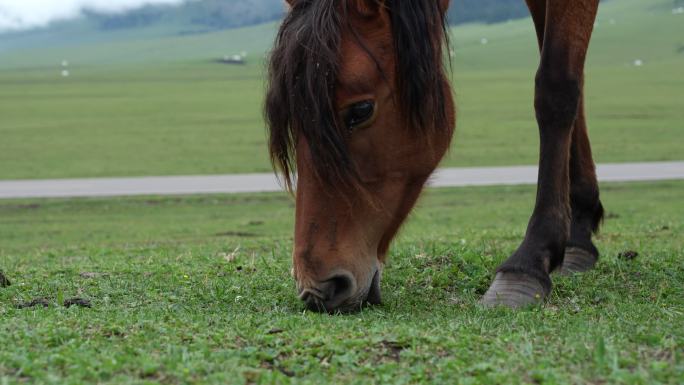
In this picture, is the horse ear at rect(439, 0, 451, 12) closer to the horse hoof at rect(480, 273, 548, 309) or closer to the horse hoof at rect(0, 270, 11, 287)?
the horse hoof at rect(480, 273, 548, 309)

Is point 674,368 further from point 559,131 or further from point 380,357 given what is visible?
point 559,131

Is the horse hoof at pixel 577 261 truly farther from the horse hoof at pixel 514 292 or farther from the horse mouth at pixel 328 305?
the horse mouth at pixel 328 305

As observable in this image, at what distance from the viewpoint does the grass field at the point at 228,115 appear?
71.8ft

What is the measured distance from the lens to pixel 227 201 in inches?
646

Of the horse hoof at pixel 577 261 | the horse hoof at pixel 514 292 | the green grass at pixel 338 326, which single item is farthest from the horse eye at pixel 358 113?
the horse hoof at pixel 577 261

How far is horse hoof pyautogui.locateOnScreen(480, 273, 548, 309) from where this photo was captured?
4.95 meters

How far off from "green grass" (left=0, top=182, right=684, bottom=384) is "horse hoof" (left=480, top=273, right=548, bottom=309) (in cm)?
11

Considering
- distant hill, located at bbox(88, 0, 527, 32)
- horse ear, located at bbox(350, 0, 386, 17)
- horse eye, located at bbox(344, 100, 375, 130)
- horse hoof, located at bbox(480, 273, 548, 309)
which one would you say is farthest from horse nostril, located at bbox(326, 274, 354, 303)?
distant hill, located at bbox(88, 0, 527, 32)

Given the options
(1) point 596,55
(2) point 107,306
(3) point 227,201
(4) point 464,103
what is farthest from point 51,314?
(1) point 596,55

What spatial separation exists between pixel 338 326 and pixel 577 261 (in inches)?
106

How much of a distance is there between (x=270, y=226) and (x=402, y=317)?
9311 millimetres

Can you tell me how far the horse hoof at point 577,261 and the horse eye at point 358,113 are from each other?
2.25m

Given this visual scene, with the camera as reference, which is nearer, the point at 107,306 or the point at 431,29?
the point at 431,29

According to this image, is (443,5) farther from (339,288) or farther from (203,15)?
(203,15)
